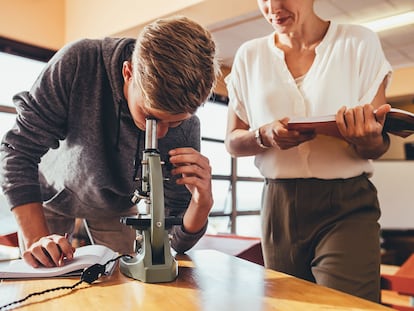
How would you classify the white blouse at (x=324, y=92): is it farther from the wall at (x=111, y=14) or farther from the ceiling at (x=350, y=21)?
the ceiling at (x=350, y=21)

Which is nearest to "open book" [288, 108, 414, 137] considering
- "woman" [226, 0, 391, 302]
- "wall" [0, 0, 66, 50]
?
"woman" [226, 0, 391, 302]

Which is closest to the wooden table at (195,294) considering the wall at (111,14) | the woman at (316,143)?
the woman at (316,143)

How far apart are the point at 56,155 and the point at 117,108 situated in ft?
0.88

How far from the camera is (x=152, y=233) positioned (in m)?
0.86

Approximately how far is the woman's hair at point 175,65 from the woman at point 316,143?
0.26m

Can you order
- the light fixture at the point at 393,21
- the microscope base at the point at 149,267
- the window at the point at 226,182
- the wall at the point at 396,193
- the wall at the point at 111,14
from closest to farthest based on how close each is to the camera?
1. the microscope base at the point at 149,267
2. the wall at the point at 111,14
3. the light fixture at the point at 393,21
4. the wall at the point at 396,193
5. the window at the point at 226,182

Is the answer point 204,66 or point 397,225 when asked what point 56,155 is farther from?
point 397,225

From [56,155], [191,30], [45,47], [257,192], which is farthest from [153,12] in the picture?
[257,192]

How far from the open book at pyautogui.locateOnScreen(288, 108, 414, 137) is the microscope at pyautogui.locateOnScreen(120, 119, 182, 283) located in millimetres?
362

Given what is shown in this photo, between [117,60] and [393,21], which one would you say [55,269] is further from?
[393,21]

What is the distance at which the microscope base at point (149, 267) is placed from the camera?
843 mm

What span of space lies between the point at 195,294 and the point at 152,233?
164mm

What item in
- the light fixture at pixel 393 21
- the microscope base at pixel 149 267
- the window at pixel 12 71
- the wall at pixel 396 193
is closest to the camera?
the microscope base at pixel 149 267

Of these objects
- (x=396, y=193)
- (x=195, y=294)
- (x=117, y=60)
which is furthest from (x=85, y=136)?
(x=396, y=193)
